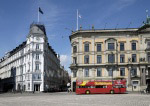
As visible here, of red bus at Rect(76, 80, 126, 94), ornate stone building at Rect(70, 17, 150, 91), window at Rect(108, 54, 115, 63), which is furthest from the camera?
window at Rect(108, 54, 115, 63)

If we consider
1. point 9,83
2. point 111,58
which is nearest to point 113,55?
point 111,58

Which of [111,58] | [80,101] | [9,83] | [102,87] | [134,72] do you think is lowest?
[9,83]

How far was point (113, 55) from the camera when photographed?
228 feet

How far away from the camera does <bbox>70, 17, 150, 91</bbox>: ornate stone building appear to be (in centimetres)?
6800

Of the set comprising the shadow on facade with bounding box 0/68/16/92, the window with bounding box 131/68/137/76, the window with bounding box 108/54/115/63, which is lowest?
the shadow on facade with bounding box 0/68/16/92

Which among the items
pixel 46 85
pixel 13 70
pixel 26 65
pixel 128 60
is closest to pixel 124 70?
pixel 128 60

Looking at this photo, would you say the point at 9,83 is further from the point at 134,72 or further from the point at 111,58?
the point at 134,72

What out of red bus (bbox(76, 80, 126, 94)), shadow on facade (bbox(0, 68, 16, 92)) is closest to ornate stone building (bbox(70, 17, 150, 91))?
red bus (bbox(76, 80, 126, 94))

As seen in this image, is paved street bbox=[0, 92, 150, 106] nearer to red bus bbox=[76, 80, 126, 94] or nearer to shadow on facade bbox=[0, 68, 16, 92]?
red bus bbox=[76, 80, 126, 94]

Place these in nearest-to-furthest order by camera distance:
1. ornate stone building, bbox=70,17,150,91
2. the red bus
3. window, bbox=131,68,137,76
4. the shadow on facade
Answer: the red bus → ornate stone building, bbox=70,17,150,91 → window, bbox=131,68,137,76 → the shadow on facade

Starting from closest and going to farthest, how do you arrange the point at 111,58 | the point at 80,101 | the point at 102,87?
the point at 80,101 → the point at 102,87 → the point at 111,58

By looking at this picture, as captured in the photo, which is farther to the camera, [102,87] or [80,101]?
[102,87]

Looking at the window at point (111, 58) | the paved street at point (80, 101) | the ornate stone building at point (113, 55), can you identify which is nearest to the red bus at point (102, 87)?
the ornate stone building at point (113, 55)

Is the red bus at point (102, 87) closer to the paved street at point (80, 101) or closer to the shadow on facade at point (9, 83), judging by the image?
the paved street at point (80, 101)
